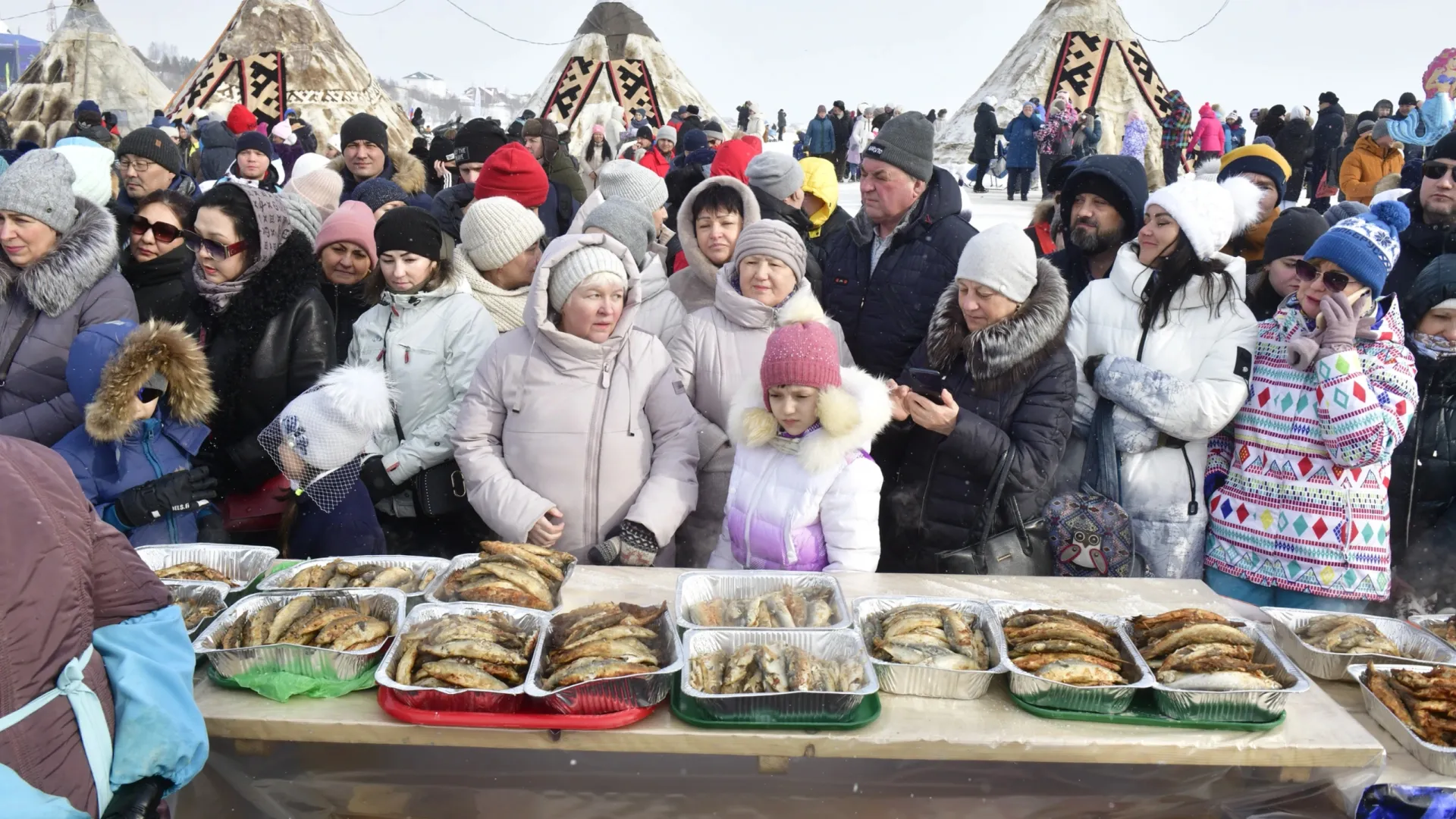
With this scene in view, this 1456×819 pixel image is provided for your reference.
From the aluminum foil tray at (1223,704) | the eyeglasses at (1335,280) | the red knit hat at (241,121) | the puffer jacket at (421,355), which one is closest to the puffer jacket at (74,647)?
the puffer jacket at (421,355)

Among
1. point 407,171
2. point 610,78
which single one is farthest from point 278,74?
point 407,171

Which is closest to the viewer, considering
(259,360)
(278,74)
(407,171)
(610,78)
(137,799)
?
(137,799)

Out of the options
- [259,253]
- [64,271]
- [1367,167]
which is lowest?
[64,271]

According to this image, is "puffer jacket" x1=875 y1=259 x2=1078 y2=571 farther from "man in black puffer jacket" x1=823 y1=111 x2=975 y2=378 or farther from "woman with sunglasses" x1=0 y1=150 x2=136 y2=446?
"woman with sunglasses" x1=0 y1=150 x2=136 y2=446

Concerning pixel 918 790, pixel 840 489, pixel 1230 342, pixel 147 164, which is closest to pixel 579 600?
pixel 840 489

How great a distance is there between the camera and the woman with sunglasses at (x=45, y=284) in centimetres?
407

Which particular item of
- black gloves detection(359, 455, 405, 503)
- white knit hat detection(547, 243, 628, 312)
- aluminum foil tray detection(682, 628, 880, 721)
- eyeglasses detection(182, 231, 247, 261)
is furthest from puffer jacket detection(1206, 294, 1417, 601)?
eyeglasses detection(182, 231, 247, 261)

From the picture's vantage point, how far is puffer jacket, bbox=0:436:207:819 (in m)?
1.69

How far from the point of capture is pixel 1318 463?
11.3ft

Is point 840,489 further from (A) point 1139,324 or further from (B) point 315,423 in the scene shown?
(B) point 315,423

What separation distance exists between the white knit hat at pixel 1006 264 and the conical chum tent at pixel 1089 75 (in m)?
20.6

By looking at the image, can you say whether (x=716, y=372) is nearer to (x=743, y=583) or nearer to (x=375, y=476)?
(x=743, y=583)

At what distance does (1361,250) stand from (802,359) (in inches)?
75.8

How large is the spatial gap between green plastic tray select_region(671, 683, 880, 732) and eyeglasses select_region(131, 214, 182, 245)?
3.41 metres
